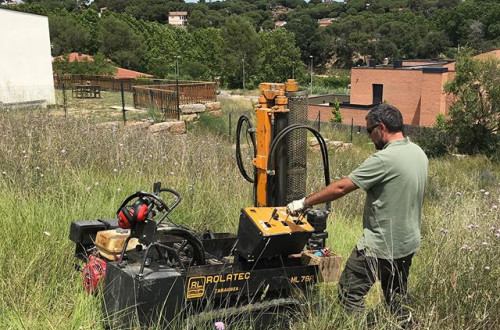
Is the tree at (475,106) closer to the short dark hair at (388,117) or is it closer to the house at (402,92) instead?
the house at (402,92)

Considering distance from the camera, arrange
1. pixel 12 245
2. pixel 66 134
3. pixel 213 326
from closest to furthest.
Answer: pixel 213 326 < pixel 12 245 < pixel 66 134

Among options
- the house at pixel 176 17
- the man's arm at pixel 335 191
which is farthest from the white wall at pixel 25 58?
the house at pixel 176 17

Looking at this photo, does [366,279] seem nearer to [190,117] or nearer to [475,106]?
[190,117]

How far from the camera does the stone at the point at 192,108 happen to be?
1888cm

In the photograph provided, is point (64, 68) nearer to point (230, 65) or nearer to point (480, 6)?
point (230, 65)

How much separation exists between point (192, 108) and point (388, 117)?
629 inches

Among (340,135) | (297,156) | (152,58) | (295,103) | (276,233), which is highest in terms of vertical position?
(152,58)

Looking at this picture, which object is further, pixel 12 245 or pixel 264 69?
pixel 264 69

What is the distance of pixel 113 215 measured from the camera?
5.25 metres

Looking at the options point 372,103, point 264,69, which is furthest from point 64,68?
point 264,69

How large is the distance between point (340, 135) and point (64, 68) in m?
24.6

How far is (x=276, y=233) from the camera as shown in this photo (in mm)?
3572

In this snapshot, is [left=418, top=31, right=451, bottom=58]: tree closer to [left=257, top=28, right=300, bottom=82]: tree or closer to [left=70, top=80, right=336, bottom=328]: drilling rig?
[left=257, top=28, right=300, bottom=82]: tree

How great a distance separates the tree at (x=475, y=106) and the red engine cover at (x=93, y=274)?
1289 inches
